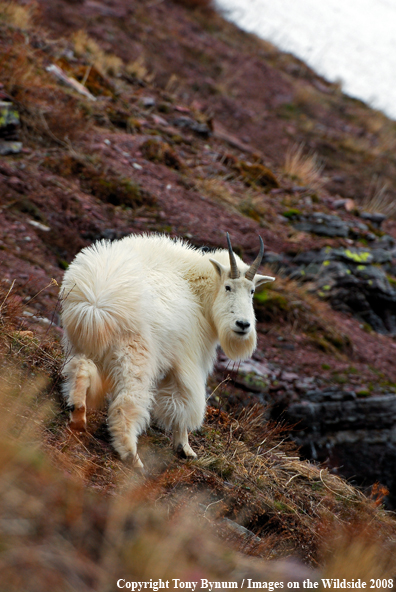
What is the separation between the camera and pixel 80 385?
340cm

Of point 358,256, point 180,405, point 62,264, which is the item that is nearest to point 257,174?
point 358,256

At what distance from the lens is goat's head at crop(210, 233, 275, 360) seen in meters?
4.29

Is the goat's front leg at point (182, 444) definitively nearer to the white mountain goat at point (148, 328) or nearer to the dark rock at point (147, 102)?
the white mountain goat at point (148, 328)

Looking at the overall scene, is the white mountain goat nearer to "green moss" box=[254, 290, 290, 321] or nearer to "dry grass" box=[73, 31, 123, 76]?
"green moss" box=[254, 290, 290, 321]

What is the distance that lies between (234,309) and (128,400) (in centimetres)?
130

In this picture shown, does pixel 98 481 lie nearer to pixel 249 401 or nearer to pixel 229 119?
pixel 249 401

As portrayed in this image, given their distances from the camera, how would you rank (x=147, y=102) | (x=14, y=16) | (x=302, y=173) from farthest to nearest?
(x=302, y=173), (x=147, y=102), (x=14, y=16)

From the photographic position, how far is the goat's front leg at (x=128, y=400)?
3562 millimetres

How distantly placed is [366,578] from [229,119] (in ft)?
55.3

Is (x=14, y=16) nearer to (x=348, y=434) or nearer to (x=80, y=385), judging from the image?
(x=80, y=385)

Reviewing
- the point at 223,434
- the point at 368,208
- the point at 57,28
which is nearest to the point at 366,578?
the point at 223,434

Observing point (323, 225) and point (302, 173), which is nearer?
point (323, 225)

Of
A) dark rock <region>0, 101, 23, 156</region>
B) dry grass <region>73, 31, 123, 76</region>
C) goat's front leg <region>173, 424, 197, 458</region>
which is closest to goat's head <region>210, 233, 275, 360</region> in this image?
goat's front leg <region>173, 424, 197, 458</region>

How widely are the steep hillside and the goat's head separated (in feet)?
3.34
